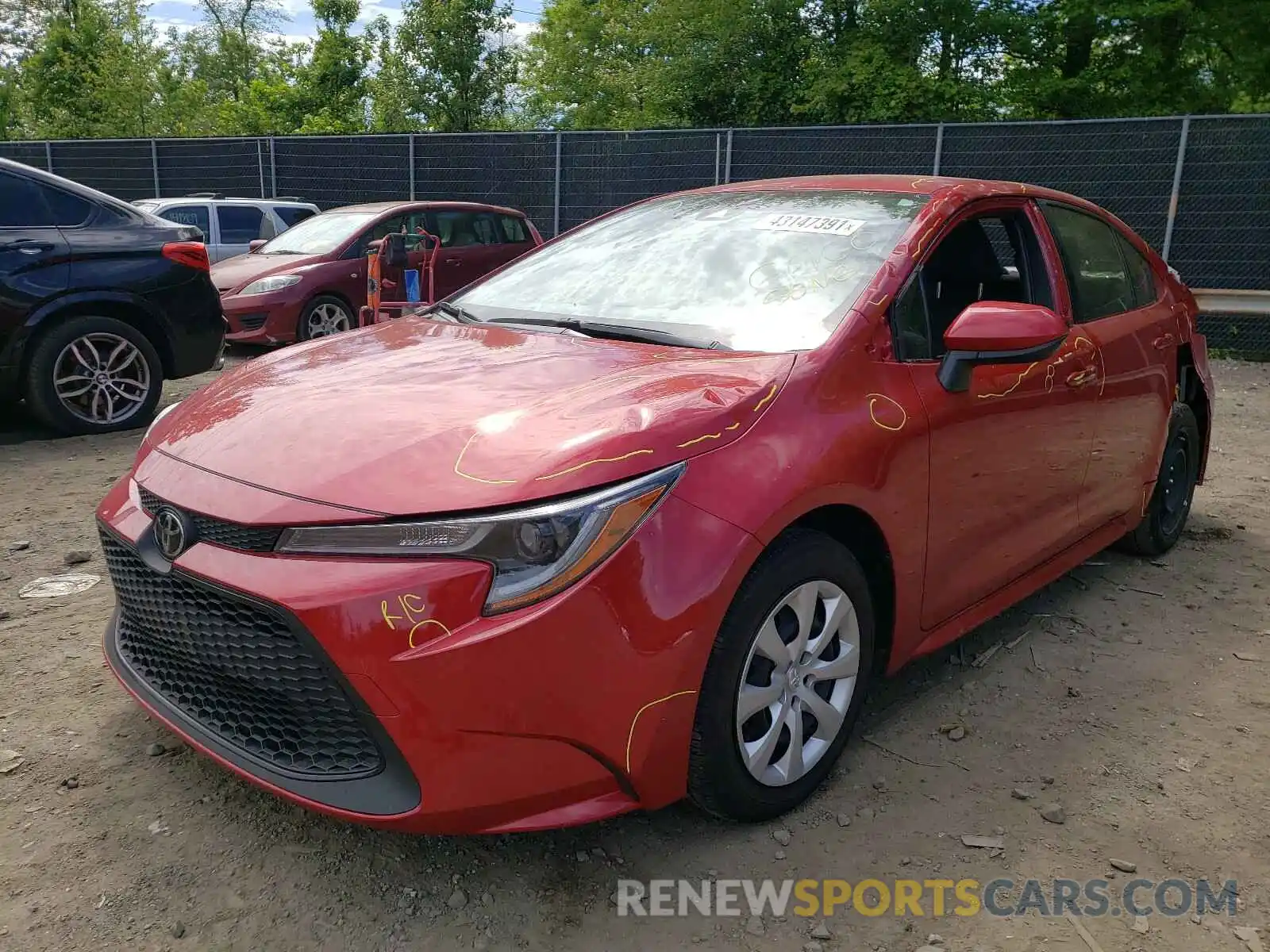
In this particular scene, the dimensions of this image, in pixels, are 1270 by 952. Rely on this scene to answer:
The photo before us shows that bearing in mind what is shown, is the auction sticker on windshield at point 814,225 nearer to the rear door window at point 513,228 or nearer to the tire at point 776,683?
the tire at point 776,683

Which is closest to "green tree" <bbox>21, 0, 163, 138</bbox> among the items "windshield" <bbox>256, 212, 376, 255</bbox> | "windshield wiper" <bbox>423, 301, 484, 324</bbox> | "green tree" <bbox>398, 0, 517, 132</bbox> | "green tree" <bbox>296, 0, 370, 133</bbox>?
"green tree" <bbox>296, 0, 370, 133</bbox>

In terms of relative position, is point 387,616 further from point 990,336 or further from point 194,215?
point 194,215

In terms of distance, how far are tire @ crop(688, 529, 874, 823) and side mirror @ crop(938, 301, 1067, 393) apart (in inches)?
26.1

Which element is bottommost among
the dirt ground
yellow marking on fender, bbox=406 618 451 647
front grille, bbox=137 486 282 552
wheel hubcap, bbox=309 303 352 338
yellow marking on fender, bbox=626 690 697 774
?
the dirt ground

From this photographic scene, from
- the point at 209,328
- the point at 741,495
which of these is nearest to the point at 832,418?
the point at 741,495

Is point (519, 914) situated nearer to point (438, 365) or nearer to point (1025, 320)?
point (438, 365)

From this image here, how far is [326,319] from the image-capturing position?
9.38 metres

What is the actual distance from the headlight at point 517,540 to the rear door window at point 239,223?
444 inches

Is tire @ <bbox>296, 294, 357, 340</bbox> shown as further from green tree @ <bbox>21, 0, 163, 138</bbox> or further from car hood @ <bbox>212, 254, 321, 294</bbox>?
green tree @ <bbox>21, 0, 163, 138</bbox>

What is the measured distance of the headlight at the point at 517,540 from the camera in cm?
193

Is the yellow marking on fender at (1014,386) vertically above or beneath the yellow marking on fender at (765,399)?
beneath

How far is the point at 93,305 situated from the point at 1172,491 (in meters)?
5.78

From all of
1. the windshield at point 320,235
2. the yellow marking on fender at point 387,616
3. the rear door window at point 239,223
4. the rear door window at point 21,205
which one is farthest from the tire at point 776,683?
the rear door window at point 239,223

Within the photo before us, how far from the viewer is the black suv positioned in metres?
5.72
